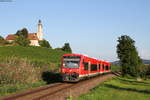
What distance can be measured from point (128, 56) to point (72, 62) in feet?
73.1

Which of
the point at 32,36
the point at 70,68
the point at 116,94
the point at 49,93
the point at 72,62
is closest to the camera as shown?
the point at 116,94

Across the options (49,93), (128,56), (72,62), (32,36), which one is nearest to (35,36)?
(32,36)

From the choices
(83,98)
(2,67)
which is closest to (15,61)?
(2,67)

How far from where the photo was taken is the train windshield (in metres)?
25.0

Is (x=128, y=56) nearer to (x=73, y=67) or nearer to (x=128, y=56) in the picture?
(x=128, y=56)

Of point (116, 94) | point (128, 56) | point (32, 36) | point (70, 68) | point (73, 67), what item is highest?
point (32, 36)

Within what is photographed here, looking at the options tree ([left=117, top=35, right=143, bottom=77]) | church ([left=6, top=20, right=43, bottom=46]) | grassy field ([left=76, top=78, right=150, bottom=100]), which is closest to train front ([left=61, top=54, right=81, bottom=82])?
grassy field ([left=76, top=78, right=150, bottom=100])

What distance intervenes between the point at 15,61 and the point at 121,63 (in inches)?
1089

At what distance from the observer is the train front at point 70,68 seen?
961 inches

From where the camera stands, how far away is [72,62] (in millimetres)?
25250

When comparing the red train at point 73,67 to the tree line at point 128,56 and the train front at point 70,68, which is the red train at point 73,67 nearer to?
the train front at point 70,68

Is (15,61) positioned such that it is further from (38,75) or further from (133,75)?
(133,75)

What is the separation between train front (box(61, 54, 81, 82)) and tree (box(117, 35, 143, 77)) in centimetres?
2171

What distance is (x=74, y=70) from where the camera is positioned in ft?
80.6
